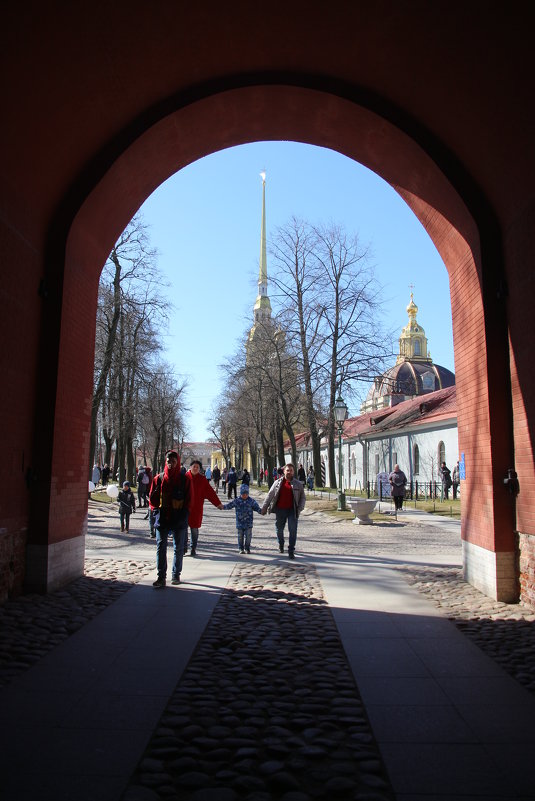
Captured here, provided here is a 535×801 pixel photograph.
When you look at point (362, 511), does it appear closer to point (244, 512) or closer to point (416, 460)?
point (244, 512)

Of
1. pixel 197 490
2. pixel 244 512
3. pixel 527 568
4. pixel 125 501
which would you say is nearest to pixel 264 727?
pixel 527 568

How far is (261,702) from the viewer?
4301 mm

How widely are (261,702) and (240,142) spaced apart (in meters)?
8.21

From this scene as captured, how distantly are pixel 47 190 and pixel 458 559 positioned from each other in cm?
879

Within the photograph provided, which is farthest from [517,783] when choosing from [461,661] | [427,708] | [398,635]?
[398,635]

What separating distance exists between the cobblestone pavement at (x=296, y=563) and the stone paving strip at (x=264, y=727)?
142 centimetres

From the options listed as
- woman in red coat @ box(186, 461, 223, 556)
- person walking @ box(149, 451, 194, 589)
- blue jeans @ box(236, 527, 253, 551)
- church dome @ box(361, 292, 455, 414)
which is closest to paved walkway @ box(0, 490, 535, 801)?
person walking @ box(149, 451, 194, 589)

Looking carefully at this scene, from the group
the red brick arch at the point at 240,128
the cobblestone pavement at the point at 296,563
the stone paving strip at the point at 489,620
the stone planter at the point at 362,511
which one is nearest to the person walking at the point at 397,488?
the stone planter at the point at 362,511

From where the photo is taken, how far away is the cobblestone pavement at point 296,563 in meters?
5.61

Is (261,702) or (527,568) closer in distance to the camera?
(261,702)

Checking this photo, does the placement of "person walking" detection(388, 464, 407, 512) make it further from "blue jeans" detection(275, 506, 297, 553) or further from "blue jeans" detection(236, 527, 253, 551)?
"blue jeans" detection(236, 527, 253, 551)

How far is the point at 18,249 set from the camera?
731 cm

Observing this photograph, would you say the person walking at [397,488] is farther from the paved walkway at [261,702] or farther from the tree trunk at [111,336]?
the paved walkway at [261,702]

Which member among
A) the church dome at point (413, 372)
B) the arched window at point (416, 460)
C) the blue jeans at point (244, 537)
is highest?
the church dome at point (413, 372)
